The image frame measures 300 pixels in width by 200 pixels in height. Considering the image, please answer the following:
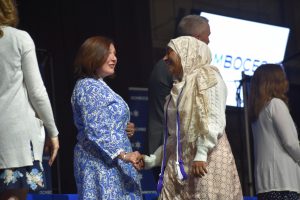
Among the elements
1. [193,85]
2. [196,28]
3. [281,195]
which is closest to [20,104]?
[193,85]

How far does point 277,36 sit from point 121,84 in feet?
6.07

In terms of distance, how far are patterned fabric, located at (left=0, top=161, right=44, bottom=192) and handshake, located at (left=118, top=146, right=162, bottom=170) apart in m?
0.71

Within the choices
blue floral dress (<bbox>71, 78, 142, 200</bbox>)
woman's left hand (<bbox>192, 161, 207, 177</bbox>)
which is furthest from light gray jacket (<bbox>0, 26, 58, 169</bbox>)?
woman's left hand (<bbox>192, 161, 207, 177</bbox>)

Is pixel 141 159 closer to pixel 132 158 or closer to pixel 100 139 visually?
pixel 132 158

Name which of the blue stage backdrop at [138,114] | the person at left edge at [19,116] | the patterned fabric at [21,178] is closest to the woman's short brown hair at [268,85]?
the blue stage backdrop at [138,114]

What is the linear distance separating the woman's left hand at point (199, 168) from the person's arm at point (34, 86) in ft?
2.48

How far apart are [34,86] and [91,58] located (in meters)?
0.82

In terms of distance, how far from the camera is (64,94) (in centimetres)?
797

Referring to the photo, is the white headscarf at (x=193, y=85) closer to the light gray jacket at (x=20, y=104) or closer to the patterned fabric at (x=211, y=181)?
the patterned fabric at (x=211, y=181)

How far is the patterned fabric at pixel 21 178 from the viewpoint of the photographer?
3.66 m

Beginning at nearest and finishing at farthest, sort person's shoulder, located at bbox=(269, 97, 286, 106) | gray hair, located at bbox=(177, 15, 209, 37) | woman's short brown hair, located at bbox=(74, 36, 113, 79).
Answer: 1. woman's short brown hair, located at bbox=(74, 36, 113, 79)
2. gray hair, located at bbox=(177, 15, 209, 37)
3. person's shoulder, located at bbox=(269, 97, 286, 106)

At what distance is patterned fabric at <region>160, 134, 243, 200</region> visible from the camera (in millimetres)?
4266

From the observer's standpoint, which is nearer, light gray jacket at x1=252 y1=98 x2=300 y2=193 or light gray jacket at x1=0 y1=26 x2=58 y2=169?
light gray jacket at x1=0 y1=26 x2=58 y2=169

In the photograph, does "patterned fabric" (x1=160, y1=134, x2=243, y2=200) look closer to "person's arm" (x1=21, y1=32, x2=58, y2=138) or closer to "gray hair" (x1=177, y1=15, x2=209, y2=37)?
"person's arm" (x1=21, y1=32, x2=58, y2=138)
